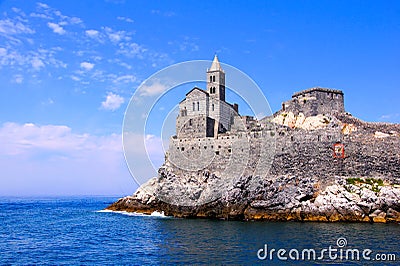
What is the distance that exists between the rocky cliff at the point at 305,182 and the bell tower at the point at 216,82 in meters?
7.94

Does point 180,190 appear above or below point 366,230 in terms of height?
above

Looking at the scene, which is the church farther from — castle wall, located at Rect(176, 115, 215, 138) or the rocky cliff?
the rocky cliff

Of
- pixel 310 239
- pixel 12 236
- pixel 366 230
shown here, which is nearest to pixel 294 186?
pixel 366 230

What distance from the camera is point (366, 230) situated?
30.6m

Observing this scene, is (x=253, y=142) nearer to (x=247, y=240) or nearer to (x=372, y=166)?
(x=372, y=166)

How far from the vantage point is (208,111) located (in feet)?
163

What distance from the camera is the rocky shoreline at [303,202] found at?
3578 centimetres

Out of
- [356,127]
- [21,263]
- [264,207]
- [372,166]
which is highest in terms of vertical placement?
[356,127]

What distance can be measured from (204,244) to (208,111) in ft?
85.3

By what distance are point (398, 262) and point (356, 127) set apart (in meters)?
26.1

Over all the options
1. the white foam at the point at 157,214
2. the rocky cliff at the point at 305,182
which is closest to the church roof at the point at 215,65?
the rocky cliff at the point at 305,182

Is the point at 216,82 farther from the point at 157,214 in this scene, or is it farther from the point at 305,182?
the point at 305,182

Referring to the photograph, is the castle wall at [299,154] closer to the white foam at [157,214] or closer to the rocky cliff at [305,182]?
the rocky cliff at [305,182]

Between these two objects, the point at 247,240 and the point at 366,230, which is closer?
the point at 247,240
